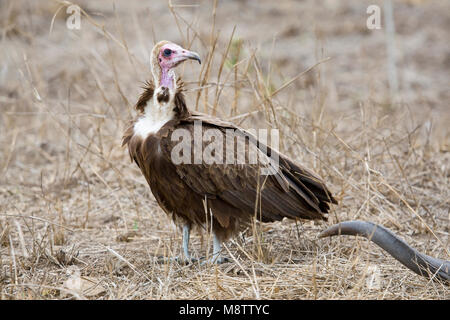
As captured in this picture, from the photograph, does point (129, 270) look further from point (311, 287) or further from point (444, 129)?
point (444, 129)

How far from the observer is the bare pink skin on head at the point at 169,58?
372 cm

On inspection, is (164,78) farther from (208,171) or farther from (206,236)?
(206,236)

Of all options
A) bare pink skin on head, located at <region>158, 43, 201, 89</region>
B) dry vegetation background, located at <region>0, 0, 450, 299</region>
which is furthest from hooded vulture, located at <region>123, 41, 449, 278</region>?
dry vegetation background, located at <region>0, 0, 450, 299</region>

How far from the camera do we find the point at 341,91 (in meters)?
8.79

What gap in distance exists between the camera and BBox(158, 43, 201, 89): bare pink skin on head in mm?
3721

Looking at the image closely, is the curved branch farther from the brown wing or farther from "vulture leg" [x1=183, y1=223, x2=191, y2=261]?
"vulture leg" [x1=183, y1=223, x2=191, y2=261]

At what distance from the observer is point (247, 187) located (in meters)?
3.71

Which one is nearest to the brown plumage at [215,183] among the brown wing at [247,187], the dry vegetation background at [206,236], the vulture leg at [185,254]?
the brown wing at [247,187]

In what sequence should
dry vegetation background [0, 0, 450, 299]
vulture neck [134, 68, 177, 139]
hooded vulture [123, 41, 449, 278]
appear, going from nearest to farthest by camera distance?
dry vegetation background [0, 0, 450, 299]
hooded vulture [123, 41, 449, 278]
vulture neck [134, 68, 177, 139]

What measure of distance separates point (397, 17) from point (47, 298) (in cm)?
984

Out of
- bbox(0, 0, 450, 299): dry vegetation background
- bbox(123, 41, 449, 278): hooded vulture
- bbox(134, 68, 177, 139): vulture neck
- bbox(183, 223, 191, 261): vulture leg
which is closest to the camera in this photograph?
bbox(0, 0, 450, 299): dry vegetation background

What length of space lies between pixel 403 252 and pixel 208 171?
120 centimetres

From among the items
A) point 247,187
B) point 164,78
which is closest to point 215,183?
point 247,187

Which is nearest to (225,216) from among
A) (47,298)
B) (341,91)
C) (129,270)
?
(129,270)
